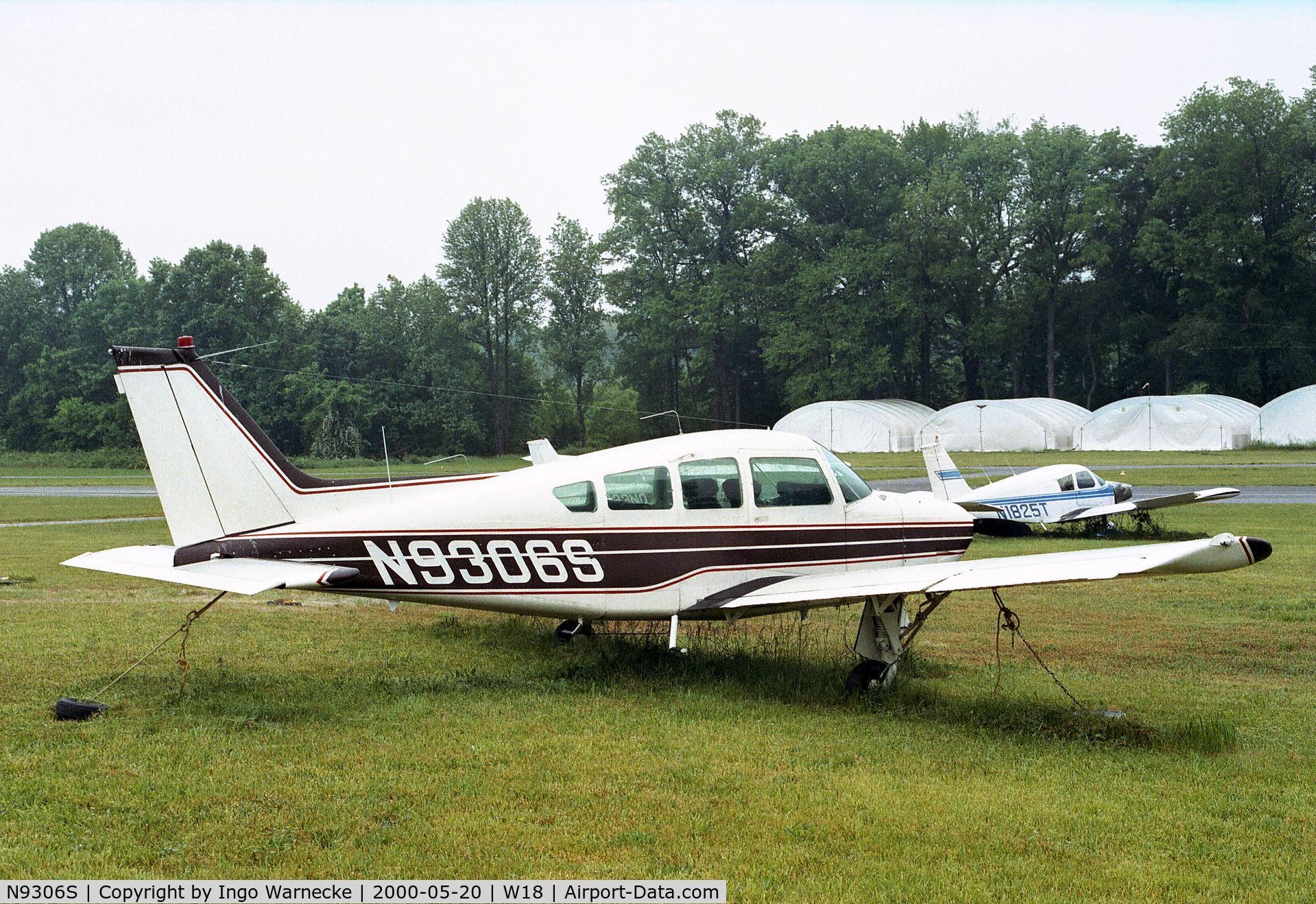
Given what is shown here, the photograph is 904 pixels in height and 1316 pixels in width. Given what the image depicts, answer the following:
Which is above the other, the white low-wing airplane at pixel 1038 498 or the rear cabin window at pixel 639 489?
the rear cabin window at pixel 639 489

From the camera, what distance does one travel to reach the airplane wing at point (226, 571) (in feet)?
23.3

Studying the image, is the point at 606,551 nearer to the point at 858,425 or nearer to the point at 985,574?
the point at 985,574

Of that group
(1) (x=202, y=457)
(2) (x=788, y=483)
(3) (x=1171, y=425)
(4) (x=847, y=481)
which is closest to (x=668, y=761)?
(2) (x=788, y=483)

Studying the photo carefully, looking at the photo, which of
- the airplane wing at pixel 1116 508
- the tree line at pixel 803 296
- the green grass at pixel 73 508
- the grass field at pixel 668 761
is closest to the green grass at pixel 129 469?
the tree line at pixel 803 296

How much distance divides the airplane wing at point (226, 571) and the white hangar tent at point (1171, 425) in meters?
49.8

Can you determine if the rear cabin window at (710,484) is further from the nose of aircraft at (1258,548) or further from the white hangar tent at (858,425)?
the white hangar tent at (858,425)

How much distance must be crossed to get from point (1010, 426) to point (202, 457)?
4897 cm

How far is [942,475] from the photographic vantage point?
21.8 metres

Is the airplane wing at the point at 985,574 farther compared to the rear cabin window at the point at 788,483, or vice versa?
the rear cabin window at the point at 788,483

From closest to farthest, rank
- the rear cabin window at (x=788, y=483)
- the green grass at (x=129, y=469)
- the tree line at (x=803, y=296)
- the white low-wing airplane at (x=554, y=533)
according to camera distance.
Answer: the white low-wing airplane at (x=554, y=533), the rear cabin window at (x=788, y=483), the green grass at (x=129, y=469), the tree line at (x=803, y=296)

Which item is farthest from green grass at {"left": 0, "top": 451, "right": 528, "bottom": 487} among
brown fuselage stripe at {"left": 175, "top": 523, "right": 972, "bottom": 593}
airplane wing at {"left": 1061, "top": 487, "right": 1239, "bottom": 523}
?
brown fuselage stripe at {"left": 175, "top": 523, "right": 972, "bottom": 593}

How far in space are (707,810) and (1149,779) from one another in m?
2.67

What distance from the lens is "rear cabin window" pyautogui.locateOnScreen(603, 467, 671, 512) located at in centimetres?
827

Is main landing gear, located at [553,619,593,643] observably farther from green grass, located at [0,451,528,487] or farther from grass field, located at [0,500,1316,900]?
green grass, located at [0,451,528,487]
